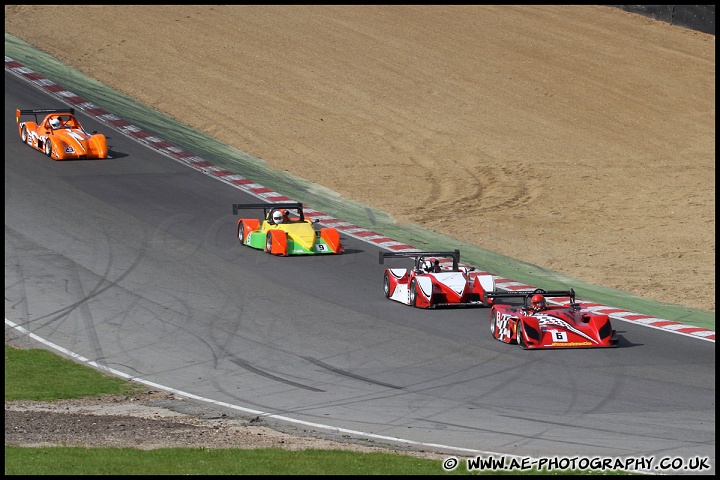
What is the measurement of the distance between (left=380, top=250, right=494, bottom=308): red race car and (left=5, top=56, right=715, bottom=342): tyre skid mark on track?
204cm

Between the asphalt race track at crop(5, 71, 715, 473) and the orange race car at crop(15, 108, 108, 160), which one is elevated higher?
the orange race car at crop(15, 108, 108, 160)

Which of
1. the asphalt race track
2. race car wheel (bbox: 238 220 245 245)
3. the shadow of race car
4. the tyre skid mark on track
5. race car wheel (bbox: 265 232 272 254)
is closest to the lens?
the asphalt race track

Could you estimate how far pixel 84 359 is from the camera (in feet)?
70.1

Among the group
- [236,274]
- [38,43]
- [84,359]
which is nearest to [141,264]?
[236,274]

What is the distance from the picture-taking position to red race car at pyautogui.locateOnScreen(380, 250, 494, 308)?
24.4 meters

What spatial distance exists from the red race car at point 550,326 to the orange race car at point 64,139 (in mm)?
17130

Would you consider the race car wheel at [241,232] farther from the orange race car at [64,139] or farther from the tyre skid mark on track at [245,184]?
the orange race car at [64,139]

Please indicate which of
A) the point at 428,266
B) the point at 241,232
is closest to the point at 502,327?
the point at 428,266

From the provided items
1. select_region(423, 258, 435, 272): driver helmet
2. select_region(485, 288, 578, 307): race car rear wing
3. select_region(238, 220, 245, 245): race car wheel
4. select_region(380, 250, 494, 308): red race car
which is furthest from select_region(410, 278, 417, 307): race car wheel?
select_region(238, 220, 245, 245): race car wheel

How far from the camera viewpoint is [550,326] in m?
21.6

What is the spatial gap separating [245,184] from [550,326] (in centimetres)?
1501

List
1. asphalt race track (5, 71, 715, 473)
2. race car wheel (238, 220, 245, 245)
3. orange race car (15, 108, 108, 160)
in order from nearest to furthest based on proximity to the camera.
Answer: asphalt race track (5, 71, 715, 473) → race car wheel (238, 220, 245, 245) → orange race car (15, 108, 108, 160)

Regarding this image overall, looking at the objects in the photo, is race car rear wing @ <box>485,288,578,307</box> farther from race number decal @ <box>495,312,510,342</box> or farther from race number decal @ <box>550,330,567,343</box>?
race number decal @ <box>550,330,567,343</box>

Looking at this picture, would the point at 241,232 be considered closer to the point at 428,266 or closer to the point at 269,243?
the point at 269,243
